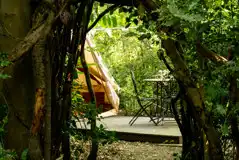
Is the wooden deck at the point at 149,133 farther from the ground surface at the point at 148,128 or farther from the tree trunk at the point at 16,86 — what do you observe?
A: the tree trunk at the point at 16,86

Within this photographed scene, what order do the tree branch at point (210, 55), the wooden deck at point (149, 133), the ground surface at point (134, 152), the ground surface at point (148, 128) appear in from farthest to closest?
the ground surface at point (148, 128)
the wooden deck at point (149, 133)
the ground surface at point (134, 152)
the tree branch at point (210, 55)

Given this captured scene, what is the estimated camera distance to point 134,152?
162 inches

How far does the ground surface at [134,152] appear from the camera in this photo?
12.4 feet

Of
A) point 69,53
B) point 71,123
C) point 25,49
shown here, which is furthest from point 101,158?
point 25,49

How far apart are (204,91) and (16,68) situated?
2.44 ft

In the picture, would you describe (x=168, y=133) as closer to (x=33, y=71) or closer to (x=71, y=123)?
(x=71, y=123)

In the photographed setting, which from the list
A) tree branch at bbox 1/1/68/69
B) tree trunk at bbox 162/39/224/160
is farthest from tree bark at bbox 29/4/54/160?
tree trunk at bbox 162/39/224/160

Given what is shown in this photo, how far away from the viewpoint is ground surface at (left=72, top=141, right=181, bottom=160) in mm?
3777

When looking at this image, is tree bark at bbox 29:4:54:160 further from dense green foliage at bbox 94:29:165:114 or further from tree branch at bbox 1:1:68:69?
dense green foliage at bbox 94:29:165:114

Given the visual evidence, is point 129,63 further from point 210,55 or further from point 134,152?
point 210,55

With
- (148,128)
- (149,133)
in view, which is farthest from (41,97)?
(148,128)

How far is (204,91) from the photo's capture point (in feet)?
4.87

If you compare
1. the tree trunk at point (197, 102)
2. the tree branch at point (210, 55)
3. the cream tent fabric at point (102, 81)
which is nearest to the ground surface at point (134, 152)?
the tree trunk at point (197, 102)

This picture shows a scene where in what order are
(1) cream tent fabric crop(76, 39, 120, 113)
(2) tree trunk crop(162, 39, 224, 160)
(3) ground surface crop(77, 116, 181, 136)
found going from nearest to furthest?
(2) tree trunk crop(162, 39, 224, 160), (3) ground surface crop(77, 116, 181, 136), (1) cream tent fabric crop(76, 39, 120, 113)
